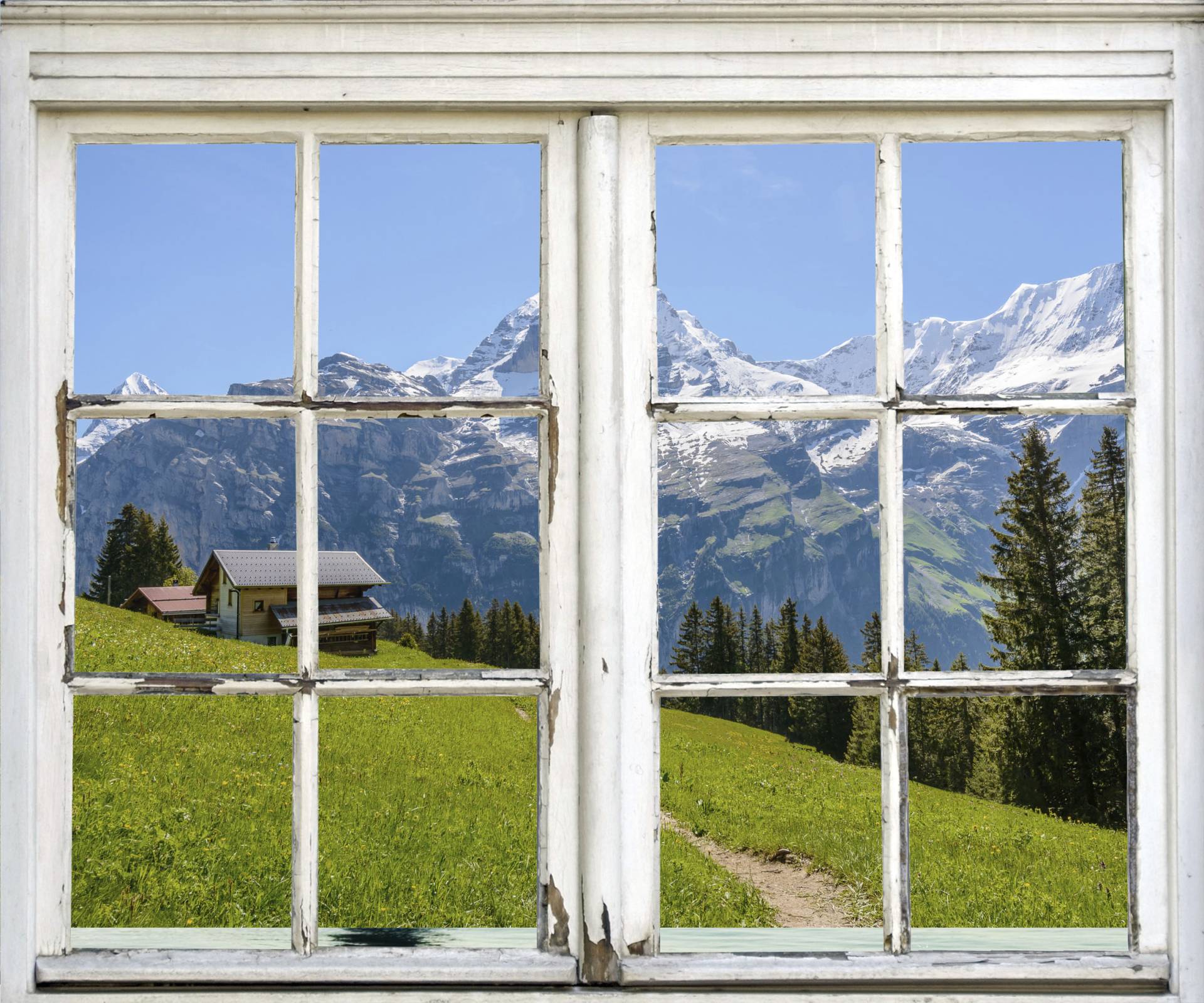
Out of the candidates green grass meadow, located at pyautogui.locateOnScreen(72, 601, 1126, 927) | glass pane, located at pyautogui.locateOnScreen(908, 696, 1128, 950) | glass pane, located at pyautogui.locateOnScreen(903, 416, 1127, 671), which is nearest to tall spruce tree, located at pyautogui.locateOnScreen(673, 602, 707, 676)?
green grass meadow, located at pyautogui.locateOnScreen(72, 601, 1126, 927)

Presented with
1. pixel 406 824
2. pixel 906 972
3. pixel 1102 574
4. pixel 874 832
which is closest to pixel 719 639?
pixel 874 832

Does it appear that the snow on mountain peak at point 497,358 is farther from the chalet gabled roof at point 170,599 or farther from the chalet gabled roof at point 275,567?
the chalet gabled roof at point 170,599

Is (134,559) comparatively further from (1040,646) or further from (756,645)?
(1040,646)

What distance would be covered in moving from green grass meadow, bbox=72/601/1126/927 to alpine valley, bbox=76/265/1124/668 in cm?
90

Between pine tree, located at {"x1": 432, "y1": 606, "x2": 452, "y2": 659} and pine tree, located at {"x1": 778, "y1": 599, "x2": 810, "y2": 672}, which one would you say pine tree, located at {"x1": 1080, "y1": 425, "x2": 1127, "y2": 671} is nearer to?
pine tree, located at {"x1": 778, "y1": 599, "x2": 810, "y2": 672}

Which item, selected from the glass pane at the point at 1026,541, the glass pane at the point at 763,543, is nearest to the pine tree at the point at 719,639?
the glass pane at the point at 763,543

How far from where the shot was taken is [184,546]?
5727 millimetres

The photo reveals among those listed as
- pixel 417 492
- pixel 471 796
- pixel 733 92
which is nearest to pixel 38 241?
pixel 733 92

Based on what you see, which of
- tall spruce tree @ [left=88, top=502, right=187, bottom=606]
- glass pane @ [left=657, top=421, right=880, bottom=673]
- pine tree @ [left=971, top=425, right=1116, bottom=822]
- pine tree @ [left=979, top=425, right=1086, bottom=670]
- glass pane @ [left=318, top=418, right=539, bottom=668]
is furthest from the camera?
pine tree @ [left=979, top=425, right=1086, bottom=670]

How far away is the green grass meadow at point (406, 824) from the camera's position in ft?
10.7

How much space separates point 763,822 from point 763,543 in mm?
2993

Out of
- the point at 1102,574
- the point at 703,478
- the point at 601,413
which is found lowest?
the point at 1102,574

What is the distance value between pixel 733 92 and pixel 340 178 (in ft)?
15.1

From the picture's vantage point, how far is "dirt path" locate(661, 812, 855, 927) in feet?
16.7
